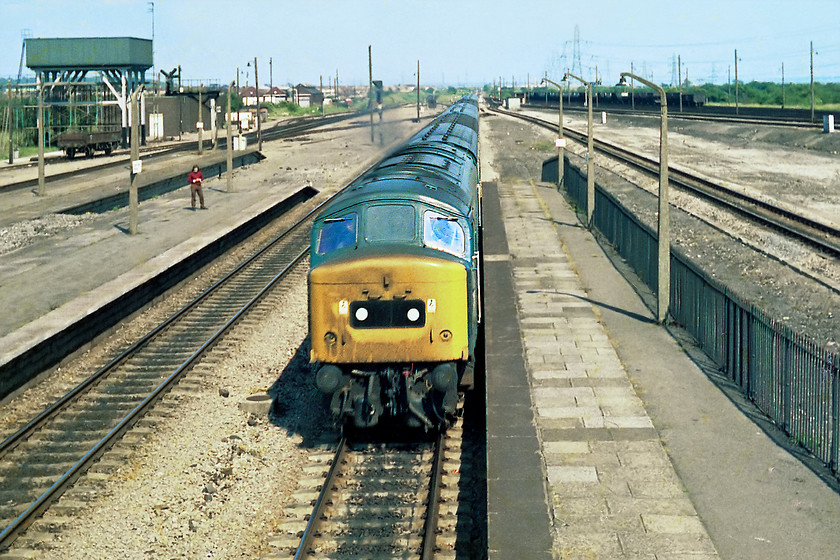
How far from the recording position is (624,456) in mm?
12039

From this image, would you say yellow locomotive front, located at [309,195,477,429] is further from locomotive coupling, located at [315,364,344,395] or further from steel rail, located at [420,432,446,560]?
steel rail, located at [420,432,446,560]

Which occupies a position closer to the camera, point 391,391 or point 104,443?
point 391,391

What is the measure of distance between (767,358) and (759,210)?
83.1 ft

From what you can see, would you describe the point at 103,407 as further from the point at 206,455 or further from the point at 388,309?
the point at 388,309

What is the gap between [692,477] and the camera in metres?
11.4

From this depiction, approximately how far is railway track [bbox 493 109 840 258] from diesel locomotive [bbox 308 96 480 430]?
58.4 feet

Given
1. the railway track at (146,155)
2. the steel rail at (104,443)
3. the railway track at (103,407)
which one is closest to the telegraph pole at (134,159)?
the railway track at (103,407)

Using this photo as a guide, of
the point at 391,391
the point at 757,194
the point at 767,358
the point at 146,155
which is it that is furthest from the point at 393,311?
the point at 146,155

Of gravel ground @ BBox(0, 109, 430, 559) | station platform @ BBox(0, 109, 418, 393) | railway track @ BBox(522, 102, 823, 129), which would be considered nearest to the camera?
gravel ground @ BBox(0, 109, 430, 559)

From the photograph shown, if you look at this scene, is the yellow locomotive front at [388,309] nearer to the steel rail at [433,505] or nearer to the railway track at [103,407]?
the steel rail at [433,505]

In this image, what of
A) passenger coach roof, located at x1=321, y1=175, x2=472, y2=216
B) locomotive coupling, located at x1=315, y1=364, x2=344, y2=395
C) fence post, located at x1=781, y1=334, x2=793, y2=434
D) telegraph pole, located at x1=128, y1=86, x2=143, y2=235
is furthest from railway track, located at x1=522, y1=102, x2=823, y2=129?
locomotive coupling, located at x1=315, y1=364, x2=344, y2=395

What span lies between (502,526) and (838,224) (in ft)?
91.7

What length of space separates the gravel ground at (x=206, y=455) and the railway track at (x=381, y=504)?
0.57 m

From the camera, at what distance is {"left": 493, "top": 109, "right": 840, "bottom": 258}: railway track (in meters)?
30.0
